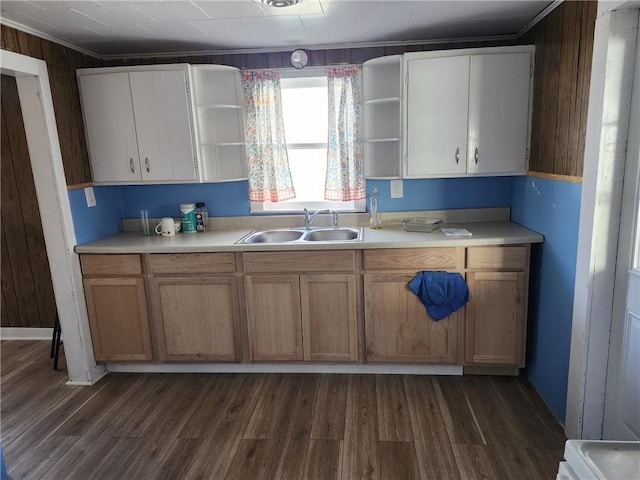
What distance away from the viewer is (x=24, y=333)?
3.48 m

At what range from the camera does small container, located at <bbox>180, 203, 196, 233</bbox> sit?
3012mm

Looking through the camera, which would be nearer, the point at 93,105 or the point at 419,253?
the point at 419,253

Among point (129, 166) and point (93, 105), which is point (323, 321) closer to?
point (129, 166)

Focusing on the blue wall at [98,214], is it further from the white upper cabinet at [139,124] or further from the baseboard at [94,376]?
the baseboard at [94,376]

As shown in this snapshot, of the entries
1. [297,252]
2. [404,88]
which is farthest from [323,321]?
[404,88]

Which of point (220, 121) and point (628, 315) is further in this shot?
point (220, 121)

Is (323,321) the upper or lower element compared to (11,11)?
lower

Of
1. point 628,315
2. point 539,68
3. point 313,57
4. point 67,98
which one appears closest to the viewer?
point 628,315

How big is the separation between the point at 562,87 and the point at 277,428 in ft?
7.68

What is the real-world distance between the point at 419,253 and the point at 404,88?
1.05 m

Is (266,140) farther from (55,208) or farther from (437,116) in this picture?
(55,208)

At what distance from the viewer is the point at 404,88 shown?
2.59 metres

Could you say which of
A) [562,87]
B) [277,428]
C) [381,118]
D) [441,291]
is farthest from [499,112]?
[277,428]

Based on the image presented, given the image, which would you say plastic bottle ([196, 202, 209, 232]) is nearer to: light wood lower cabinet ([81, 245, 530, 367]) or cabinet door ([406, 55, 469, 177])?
light wood lower cabinet ([81, 245, 530, 367])
